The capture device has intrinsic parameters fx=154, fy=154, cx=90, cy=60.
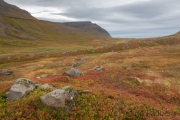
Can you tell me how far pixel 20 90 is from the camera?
552 inches

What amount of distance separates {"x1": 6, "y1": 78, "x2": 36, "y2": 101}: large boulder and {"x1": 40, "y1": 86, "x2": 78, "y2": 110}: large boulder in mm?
2565

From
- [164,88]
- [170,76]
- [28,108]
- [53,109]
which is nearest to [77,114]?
[53,109]

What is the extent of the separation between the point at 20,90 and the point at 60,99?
4451mm

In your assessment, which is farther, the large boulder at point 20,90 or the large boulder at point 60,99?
the large boulder at point 20,90

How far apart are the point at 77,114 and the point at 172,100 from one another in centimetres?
1259

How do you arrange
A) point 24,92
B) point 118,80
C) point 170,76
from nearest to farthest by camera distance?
point 24,92 → point 118,80 → point 170,76

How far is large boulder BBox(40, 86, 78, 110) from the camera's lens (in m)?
12.0

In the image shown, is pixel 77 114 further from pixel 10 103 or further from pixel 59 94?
pixel 10 103

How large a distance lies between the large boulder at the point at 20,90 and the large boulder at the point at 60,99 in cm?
256

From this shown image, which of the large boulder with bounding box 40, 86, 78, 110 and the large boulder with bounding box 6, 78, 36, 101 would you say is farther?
the large boulder with bounding box 6, 78, 36, 101

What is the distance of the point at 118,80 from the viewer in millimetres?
24453

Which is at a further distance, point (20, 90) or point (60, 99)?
point (20, 90)

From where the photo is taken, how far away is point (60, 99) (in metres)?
12.1

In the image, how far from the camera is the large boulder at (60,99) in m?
12.0
